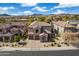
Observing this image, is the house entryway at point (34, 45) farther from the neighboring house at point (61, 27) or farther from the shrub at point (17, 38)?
the neighboring house at point (61, 27)

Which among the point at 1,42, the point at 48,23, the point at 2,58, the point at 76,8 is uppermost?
the point at 76,8

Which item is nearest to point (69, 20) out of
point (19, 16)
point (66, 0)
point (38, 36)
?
point (66, 0)

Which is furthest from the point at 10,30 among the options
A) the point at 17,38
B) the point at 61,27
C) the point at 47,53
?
the point at 61,27

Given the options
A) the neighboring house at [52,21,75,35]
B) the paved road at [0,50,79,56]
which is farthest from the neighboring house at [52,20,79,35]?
the paved road at [0,50,79,56]

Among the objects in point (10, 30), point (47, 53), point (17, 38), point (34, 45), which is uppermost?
point (10, 30)

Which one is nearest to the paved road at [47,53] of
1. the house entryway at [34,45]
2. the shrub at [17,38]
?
the house entryway at [34,45]

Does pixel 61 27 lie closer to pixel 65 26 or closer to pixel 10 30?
pixel 65 26

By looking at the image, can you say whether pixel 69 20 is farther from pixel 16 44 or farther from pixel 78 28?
pixel 16 44
